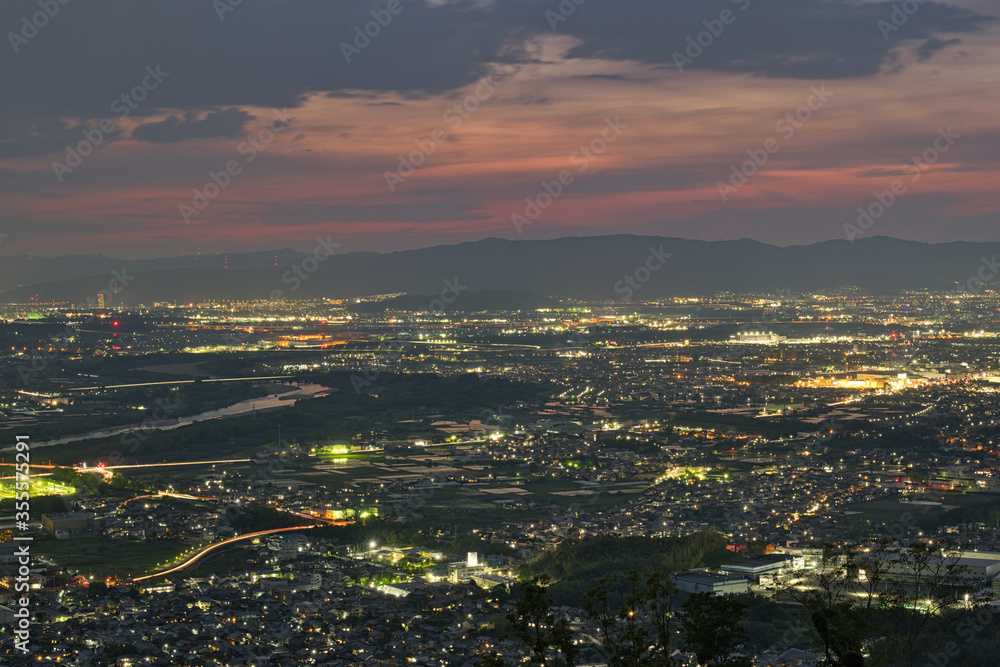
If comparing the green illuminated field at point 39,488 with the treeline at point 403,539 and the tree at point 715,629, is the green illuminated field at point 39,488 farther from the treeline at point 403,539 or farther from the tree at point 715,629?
the tree at point 715,629

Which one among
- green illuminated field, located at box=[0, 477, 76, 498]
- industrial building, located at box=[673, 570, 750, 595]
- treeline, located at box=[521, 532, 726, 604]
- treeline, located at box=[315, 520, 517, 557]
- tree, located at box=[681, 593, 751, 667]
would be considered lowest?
green illuminated field, located at box=[0, 477, 76, 498]

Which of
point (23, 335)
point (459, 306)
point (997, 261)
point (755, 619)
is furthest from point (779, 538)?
point (997, 261)

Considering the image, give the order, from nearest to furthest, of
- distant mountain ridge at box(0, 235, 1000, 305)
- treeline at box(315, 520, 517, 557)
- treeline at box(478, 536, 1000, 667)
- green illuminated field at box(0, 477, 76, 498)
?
treeline at box(478, 536, 1000, 667) → treeline at box(315, 520, 517, 557) → green illuminated field at box(0, 477, 76, 498) → distant mountain ridge at box(0, 235, 1000, 305)

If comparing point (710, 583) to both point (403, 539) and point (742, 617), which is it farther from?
point (742, 617)

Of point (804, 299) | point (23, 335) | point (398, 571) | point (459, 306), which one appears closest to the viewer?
point (398, 571)

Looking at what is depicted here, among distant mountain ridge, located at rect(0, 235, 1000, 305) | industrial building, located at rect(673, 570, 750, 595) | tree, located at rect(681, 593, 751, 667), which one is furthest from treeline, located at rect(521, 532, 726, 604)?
distant mountain ridge, located at rect(0, 235, 1000, 305)

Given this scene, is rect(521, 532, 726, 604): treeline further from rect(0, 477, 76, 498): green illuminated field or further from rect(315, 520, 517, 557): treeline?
rect(0, 477, 76, 498): green illuminated field

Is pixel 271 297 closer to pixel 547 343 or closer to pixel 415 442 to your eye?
pixel 547 343

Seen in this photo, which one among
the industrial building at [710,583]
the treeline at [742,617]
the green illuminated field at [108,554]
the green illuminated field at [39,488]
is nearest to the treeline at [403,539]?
the green illuminated field at [108,554]
